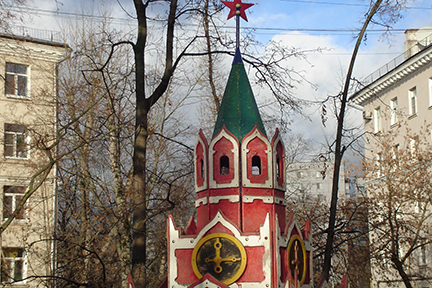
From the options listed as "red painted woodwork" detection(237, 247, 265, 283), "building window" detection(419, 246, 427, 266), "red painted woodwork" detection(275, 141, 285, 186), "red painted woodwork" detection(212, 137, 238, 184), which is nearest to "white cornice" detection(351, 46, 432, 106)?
"building window" detection(419, 246, 427, 266)

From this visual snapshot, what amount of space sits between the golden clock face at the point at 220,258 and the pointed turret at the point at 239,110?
6.55 feet

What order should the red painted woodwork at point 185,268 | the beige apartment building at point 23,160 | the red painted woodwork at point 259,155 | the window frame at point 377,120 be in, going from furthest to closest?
the window frame at point 377,120, the beige apartment building at point 23,160, the red painted woodwork at point 259,155, the red painted woodwork at point 185,268

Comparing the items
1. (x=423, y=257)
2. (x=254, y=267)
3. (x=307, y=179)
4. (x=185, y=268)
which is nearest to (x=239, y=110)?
(x=254, y=267)

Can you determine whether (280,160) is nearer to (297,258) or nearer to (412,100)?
(297,258)

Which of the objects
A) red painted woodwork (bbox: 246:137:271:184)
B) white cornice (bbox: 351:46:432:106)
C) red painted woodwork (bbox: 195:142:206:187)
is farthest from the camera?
white cornice (bbox: 351:46:432:106)

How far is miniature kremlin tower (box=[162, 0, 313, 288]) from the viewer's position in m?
9.94

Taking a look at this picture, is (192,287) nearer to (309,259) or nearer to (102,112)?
(309,259)

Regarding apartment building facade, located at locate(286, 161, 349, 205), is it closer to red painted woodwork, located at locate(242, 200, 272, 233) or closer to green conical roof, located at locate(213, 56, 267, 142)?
green conical roof, located at locate(213, 56, 267, 142)

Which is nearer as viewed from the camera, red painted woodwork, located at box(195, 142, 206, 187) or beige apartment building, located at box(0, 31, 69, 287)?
red painted woodwork, located at box(195, 142, 206, 187)

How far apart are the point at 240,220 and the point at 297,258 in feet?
4.46

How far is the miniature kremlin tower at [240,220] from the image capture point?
9.94 m

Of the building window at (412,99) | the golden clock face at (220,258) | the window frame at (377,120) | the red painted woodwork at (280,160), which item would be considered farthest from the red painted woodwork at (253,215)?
the window frame at (377,120)

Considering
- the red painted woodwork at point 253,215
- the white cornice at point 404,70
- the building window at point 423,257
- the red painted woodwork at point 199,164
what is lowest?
the building window at point 423,257

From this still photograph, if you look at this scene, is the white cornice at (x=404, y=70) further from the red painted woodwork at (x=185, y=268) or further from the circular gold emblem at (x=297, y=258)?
the red painted woodwork at (x=185, y=268)
